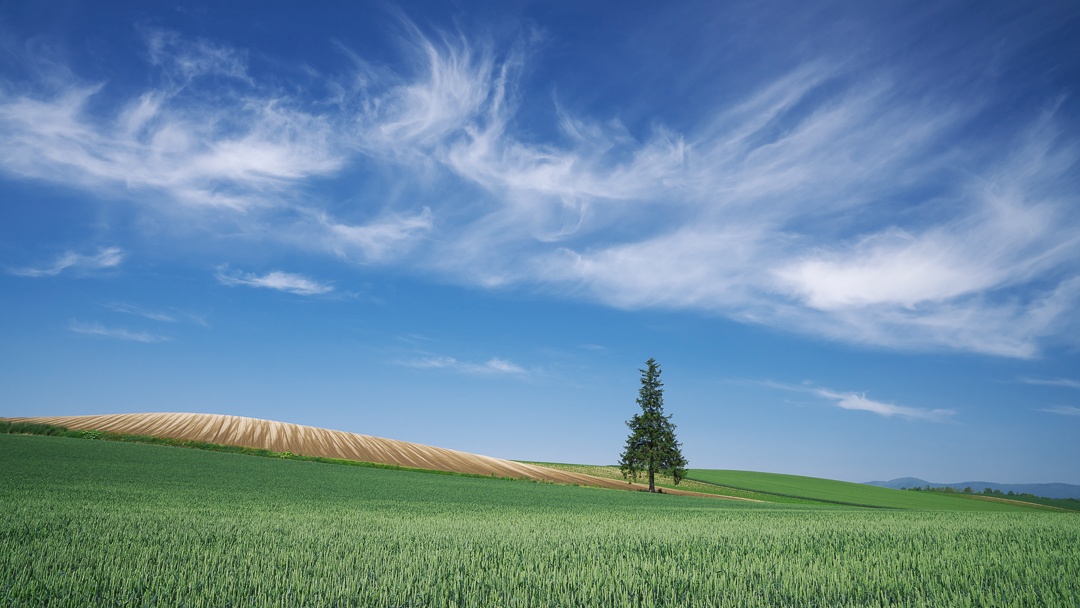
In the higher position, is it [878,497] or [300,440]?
[300,440]

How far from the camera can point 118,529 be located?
7.08 metres

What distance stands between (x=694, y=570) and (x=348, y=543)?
4.03 m

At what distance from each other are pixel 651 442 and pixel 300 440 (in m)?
37.3

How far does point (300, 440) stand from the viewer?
58.3 meters

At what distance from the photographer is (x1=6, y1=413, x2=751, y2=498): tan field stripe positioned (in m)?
53.6

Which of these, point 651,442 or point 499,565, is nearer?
point 499,565

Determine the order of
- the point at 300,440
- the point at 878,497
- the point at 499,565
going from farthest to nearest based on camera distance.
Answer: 1. the point at 878,497
2. the point at 300,440
3. the point at 499,565

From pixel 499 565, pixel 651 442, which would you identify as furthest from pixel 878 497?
pixel 499 565

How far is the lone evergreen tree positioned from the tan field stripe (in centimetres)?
246

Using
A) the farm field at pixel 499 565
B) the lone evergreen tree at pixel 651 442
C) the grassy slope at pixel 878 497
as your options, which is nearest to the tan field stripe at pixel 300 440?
the lone evergreen tree at pixel 651 442

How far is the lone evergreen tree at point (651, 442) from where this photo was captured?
188ft

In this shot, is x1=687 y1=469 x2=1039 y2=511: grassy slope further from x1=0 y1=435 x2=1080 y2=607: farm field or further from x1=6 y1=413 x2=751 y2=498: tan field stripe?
x1=0 y1=435 x2=1080 y2=607: farm field

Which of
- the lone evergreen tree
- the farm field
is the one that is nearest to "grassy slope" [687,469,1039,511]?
the lone evergreen tree

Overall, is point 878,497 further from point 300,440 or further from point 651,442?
point 300,440
